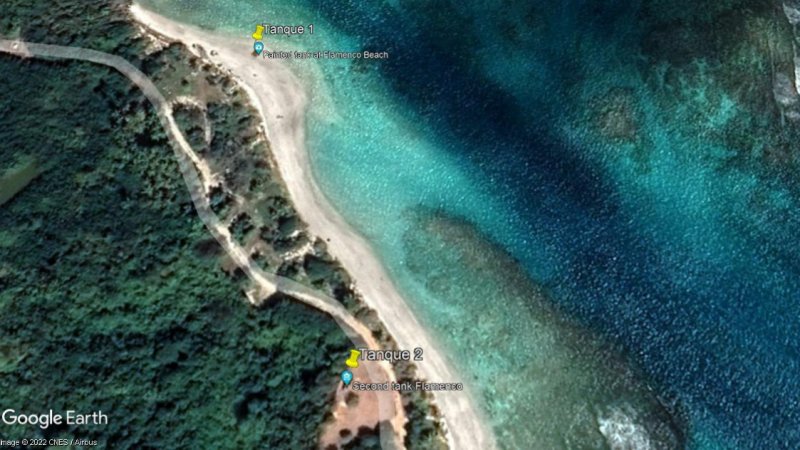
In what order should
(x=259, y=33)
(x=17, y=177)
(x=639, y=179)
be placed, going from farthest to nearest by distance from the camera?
(x=259, y=33) < (x=639, y=179) < (x=17, y=177)

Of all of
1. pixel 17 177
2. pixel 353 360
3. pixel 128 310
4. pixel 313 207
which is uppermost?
pixel 313 207

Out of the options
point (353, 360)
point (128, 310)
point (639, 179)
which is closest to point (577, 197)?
point (639, 179)

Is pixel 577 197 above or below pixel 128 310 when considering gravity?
above

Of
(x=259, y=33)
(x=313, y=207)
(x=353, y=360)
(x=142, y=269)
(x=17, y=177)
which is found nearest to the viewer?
(x=142, y=269)

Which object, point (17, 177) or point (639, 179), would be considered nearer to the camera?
point (17, 177)

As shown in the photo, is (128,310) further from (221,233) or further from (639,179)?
(639,179)

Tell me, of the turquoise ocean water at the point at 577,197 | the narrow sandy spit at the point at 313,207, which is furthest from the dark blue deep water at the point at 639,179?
the narrow sandy spit at the point at 313,207

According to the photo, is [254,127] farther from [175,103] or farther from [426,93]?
[426,93]
